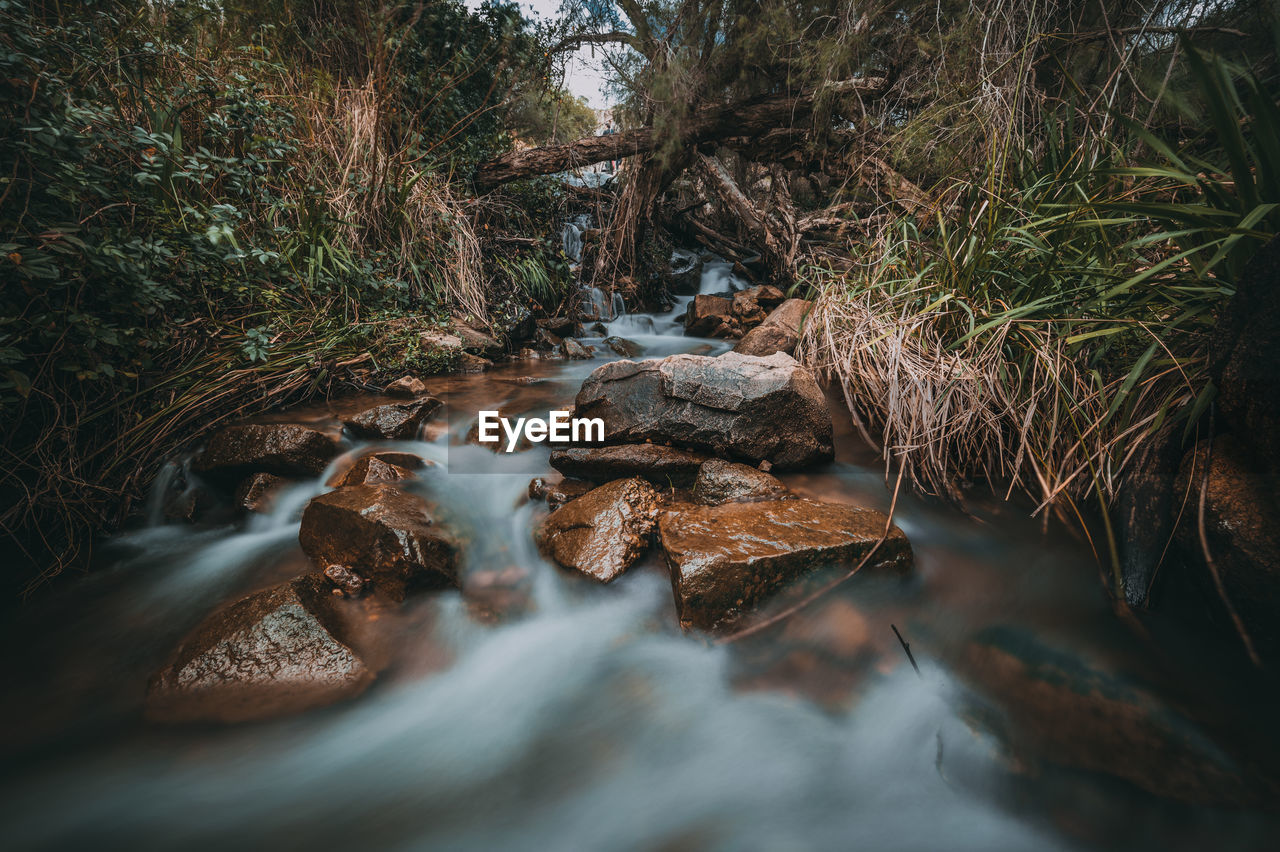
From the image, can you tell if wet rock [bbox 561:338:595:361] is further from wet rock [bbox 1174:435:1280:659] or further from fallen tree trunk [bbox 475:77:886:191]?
wet rock [bbox 1174:435:1280:659]

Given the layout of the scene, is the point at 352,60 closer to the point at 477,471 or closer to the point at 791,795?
the point at 477,471

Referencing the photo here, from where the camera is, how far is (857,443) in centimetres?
269

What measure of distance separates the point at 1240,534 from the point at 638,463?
6.55 ft

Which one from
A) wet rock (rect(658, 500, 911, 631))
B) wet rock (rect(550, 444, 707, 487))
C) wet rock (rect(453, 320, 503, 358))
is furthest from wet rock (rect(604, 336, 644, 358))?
wet rock (rect(658, 500, 911, 631))

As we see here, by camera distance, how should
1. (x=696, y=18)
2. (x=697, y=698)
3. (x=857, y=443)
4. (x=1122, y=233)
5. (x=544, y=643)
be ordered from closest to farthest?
(x=697, y=698)
(x=544, y=643)
(x=1122, y=233)
(x=857, y=443)
(x=696, y=18)

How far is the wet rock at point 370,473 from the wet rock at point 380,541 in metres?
0.31

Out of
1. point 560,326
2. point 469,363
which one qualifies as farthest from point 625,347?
point 469,363

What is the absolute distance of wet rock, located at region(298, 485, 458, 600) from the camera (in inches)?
75.7

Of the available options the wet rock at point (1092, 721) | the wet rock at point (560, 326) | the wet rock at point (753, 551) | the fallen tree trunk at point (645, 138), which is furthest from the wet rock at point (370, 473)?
the fallen tree trunk at point (645, 138)

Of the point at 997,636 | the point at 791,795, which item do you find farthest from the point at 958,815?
the point at 997,636

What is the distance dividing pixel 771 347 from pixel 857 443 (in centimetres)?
154

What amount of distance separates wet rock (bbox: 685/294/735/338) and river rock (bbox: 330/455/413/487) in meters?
4.10

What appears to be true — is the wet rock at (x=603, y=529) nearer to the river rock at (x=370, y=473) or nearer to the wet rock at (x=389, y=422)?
the river rock at (x=370, y=473)

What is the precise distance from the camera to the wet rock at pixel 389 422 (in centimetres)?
287
